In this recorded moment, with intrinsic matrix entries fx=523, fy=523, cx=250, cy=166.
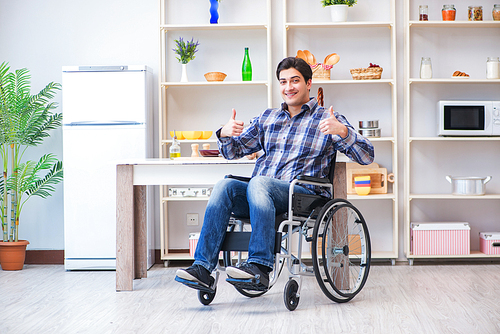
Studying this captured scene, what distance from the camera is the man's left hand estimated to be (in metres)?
2.38

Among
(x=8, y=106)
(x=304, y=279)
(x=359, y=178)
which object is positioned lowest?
(x=304, y=279)

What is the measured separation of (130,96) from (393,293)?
82.5 inches

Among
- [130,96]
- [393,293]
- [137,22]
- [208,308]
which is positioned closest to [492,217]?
[393,293]

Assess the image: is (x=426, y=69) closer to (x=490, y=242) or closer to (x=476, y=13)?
(x=476, y=13)

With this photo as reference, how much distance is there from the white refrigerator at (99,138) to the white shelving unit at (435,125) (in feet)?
6.46

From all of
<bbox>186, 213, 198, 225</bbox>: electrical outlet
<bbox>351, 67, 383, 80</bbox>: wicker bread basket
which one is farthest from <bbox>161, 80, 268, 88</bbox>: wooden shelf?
<bbox>186, 213, 198, 225</bbox>: electrical outlet

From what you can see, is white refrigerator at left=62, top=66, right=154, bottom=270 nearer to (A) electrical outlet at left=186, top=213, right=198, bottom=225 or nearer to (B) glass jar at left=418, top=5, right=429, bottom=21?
(A) electrical outlet at left=186, top=213, right=198, bottom=225

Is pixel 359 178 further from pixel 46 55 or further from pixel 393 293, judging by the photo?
pixel 46 55

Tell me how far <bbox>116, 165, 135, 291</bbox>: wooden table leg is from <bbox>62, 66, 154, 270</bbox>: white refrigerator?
2.33ft

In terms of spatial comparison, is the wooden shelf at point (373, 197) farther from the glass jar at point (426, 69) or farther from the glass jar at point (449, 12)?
the glass jar at point (449, 12)

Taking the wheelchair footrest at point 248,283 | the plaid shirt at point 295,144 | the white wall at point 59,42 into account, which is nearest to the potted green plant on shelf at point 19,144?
the white wall at point 59,42

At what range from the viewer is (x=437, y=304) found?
2.51 metres

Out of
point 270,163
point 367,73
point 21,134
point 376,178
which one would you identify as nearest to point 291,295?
point 270,163

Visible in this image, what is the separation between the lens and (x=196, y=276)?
2.26 meters
